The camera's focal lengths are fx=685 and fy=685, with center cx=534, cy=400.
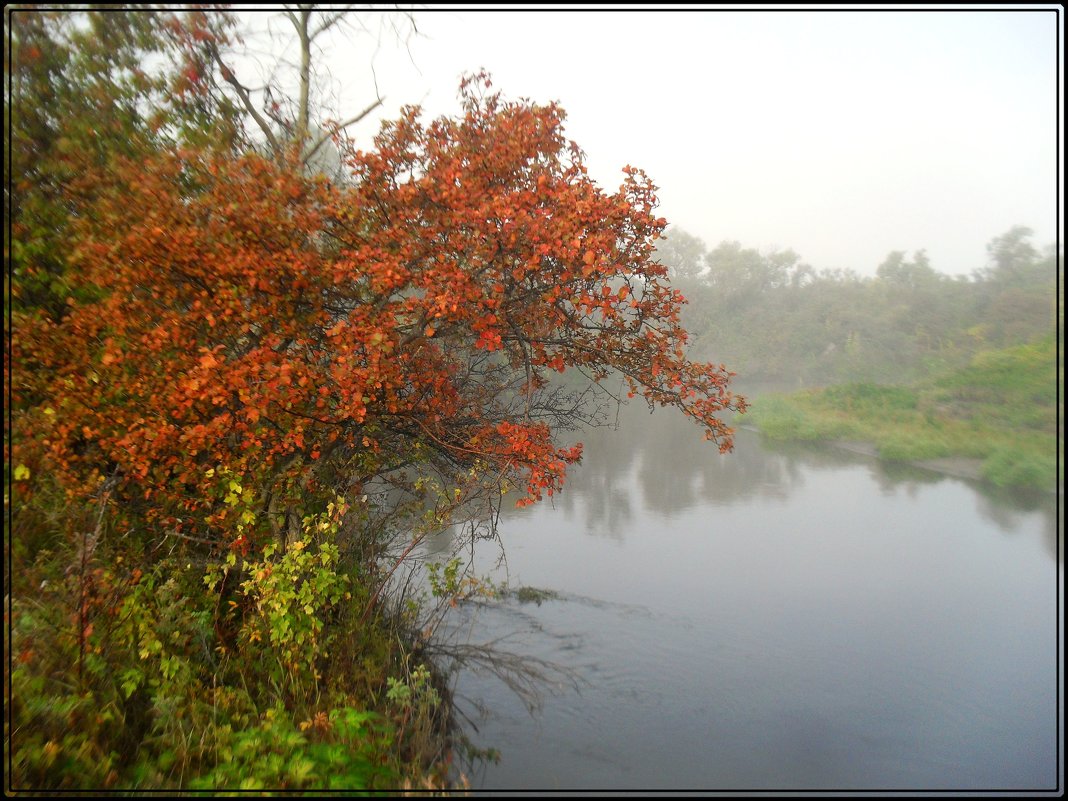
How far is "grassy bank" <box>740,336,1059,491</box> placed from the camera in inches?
535

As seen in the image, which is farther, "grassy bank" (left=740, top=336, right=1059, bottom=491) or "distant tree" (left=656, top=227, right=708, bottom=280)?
"distant tree" (left=656, top=227, right=708, bottom=280)

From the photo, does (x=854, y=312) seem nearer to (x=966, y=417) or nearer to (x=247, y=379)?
(x=966, y=417)

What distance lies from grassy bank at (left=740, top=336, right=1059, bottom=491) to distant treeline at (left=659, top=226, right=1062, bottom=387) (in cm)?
178

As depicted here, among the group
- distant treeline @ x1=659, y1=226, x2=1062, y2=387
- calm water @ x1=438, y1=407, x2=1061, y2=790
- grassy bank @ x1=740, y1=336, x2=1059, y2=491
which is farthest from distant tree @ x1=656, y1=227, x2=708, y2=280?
calm water @ x1=438, y1=407, x2=1061, y2=790

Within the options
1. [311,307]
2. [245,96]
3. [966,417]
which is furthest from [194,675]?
[966,417]

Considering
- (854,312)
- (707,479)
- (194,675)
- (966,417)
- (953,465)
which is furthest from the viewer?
(854,312)

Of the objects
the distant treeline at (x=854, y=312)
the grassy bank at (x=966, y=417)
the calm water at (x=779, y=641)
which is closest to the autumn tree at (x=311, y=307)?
the calm water at (x=779, y=641)

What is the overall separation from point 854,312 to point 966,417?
16.0 meters

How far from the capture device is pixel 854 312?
3105 cm

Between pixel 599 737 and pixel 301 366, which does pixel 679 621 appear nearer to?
pixel 599 737

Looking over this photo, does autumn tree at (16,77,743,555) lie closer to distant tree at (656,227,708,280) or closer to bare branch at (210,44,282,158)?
bare branch at (210,44,282,158)

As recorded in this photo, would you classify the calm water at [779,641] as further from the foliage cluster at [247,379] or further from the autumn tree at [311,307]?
the autumn tree at [311,307]

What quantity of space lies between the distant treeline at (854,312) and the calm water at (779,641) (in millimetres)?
8801

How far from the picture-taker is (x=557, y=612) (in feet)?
26.7
